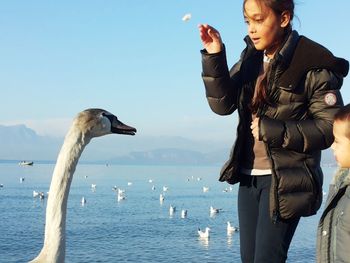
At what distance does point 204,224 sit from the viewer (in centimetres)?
3994

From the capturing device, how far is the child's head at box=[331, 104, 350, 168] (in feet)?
11.8

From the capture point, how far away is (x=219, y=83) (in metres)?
4.14

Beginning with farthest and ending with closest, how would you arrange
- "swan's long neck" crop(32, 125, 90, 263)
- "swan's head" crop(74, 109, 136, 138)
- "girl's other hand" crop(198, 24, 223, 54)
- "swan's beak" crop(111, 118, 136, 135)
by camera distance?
1. "swan's beak" crop(111, 118, 136, 135)
2. "swan's head" crop(74, 109, 136, 138)
3. "swan's long neck" crop(32, 125, 90, 263)
4. "girl's other hand" crop(198, 24, 223, 54)

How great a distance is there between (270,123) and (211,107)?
66cm

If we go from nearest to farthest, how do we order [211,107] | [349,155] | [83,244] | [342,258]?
[342,258]
[349,155]
[211,107]
[83,244]

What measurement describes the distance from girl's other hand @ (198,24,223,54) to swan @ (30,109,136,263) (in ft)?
6.61

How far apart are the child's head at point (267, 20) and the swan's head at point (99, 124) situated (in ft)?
7.60

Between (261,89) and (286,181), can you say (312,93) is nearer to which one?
(261,89)

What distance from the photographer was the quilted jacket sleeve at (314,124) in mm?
3748

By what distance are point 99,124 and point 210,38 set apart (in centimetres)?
211

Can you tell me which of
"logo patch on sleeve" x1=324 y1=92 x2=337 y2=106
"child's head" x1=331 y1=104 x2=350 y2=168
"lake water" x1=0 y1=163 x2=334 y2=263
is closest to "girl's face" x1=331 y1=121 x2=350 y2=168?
"child's head" x1=331 y1=104 x2=350 y2=168

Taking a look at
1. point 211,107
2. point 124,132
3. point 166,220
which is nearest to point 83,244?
point 166,220

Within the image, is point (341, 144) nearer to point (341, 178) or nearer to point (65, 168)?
point (341, 178)

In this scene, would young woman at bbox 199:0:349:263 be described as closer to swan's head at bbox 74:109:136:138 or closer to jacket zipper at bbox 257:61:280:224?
jacket zipper at bbox 257:61:280:224
